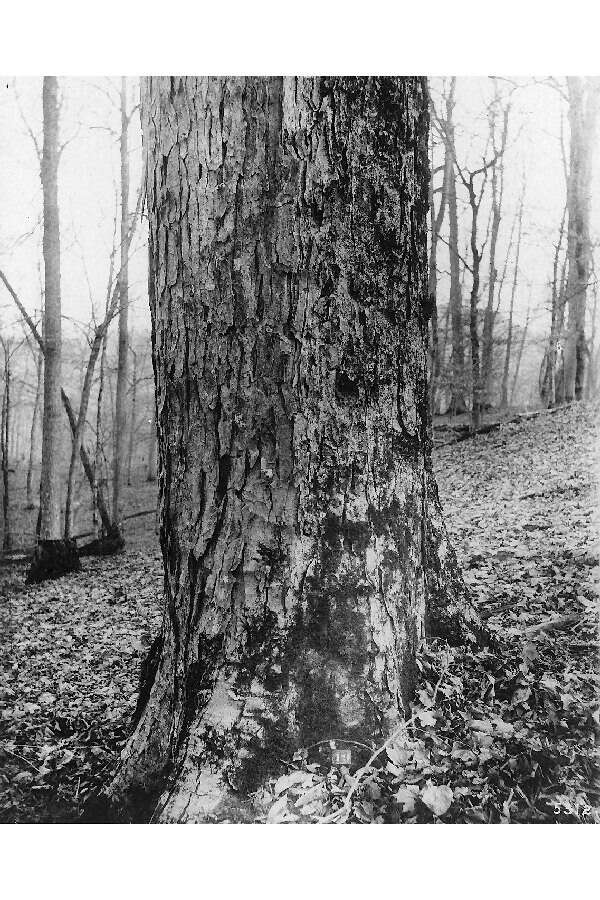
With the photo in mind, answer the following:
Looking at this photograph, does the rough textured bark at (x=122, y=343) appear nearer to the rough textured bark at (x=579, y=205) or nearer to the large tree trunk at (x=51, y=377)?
the large tree trunk at (x=51, y=377)

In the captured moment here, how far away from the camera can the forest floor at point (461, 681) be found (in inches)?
73.0

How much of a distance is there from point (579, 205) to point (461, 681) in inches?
80.8

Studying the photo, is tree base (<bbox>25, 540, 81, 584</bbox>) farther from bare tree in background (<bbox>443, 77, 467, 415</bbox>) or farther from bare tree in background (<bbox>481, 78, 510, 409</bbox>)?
bare tree in background (<bbox>481, 78, 510, 409</bbox>)

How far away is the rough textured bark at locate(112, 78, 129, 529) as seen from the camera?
2539 millimetres

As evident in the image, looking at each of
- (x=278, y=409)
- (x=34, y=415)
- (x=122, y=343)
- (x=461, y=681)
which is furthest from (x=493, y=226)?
(x=34, y=415)

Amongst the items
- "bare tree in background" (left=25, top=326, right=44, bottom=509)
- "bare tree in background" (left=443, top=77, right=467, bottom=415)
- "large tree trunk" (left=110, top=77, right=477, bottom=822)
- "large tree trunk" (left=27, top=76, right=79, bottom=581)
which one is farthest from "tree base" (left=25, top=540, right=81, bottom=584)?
"bare tree in background" (left=443, top=77, right=467, bottom=415)

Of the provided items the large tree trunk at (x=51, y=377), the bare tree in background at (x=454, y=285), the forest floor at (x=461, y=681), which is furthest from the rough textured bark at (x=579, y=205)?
the large tree trunk at (x=51, y=377)

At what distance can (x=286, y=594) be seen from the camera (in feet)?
5.89

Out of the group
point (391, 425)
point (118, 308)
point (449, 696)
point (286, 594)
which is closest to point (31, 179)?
point (118, 308)

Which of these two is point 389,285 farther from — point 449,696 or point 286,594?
point 449,696

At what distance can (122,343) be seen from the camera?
3096 mm

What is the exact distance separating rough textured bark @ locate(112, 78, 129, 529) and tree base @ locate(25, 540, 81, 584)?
336 mm

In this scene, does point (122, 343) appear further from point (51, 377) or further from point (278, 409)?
point (278, 409)
